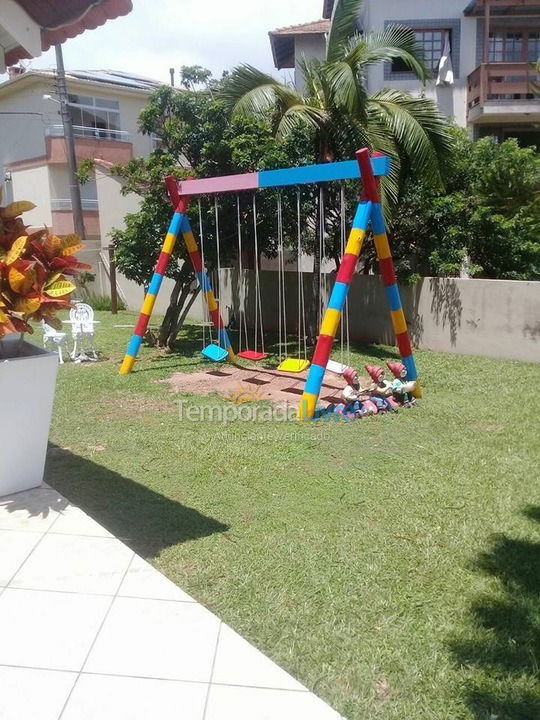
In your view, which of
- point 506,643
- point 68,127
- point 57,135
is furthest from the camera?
point 57,135

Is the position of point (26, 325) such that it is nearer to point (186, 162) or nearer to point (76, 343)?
point (76, 343)

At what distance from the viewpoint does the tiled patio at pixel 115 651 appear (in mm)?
2104

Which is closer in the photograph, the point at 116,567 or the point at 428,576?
the point at 116,567

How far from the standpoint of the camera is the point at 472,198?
10164 mm

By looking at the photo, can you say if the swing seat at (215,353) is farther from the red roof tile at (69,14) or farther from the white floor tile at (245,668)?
the white floor tile at (245,668)

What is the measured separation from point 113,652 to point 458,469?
3.29m

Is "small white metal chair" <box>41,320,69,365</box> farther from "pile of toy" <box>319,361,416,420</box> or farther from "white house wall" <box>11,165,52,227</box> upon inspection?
"white house wall" <box>11,165,52,227</box>

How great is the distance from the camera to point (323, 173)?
21.5 ft

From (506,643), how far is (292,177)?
17.3ft

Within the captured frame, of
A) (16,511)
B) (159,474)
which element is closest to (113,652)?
(16,511)

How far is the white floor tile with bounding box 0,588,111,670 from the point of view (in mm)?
2301

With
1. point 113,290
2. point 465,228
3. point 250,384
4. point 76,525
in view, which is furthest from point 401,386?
point 113,290

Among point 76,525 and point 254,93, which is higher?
point 254,93

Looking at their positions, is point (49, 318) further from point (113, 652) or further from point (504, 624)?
point (504, 624)
